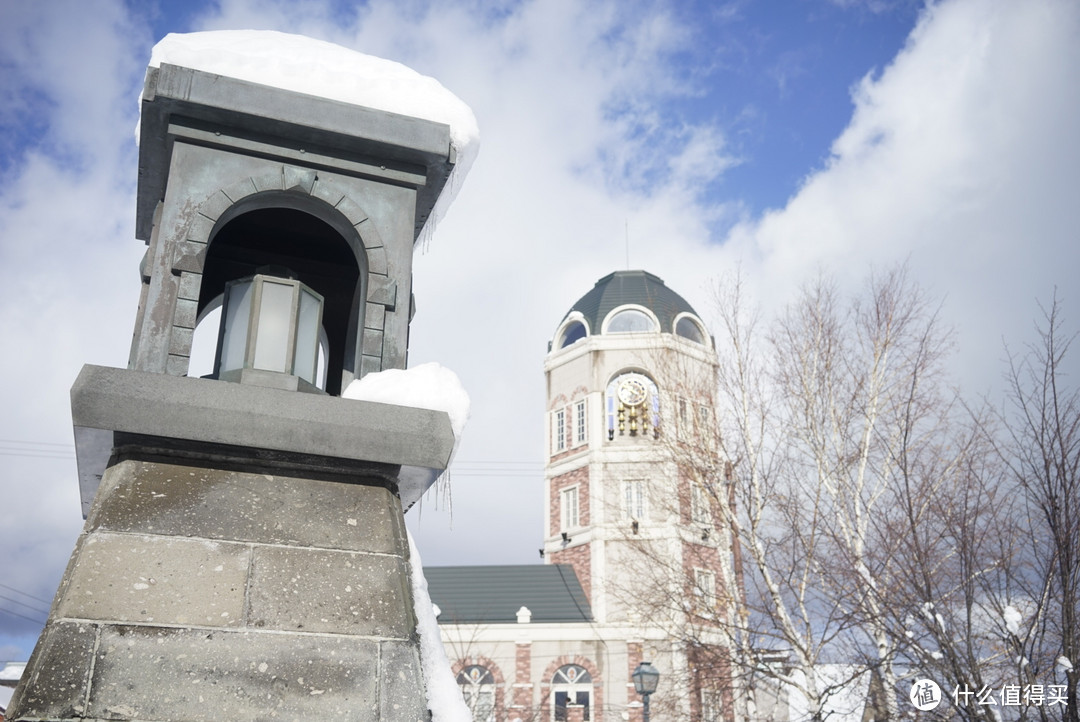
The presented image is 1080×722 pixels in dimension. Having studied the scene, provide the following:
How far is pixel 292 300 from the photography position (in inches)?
137

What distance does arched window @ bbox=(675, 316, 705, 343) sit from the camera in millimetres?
30828

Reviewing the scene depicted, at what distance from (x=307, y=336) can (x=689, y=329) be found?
2847 cm

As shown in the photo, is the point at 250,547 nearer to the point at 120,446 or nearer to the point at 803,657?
the point at 120,446

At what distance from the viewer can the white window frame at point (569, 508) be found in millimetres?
29344

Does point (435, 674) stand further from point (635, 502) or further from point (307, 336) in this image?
point (635, 502)

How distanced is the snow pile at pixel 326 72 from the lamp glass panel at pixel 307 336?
831 millimetres

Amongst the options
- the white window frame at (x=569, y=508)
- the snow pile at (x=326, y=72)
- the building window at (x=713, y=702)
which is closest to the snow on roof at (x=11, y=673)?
the snow pile at (x=326, y=72)

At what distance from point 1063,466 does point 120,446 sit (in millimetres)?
5910

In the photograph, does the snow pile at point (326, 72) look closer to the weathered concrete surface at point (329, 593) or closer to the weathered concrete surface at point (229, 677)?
the weathered concrete surface at point (329, 593)

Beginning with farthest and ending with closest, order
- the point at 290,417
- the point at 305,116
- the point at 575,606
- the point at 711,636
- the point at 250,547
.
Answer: the point at 575,606 → the point at 711,636 → the point at 305,116 → the point at 290,417 → the point at 250,547

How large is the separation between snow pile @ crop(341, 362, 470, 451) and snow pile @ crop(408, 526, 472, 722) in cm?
60

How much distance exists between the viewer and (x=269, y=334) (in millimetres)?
3395

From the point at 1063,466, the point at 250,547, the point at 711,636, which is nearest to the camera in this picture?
the point at 250,547

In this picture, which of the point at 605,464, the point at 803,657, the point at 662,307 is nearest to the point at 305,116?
the point at 803,657
